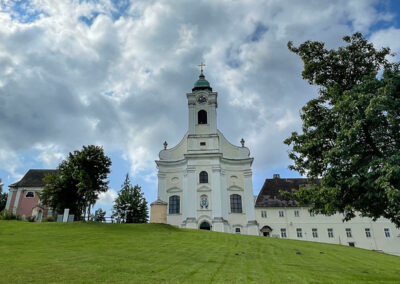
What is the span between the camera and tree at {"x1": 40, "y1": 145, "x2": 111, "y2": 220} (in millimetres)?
31688

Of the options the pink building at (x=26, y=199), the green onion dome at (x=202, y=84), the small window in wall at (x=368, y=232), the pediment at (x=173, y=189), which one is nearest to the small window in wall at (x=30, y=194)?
the pink building at (x=26, y=199)

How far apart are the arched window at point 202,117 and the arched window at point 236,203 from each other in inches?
484

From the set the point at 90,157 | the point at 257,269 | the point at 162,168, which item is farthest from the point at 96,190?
the point at 257,269

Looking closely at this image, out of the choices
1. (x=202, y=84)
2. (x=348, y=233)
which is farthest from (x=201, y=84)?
(x=348, y=233)

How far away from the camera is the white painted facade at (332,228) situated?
4303cm

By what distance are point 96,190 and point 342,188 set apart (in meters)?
26.3

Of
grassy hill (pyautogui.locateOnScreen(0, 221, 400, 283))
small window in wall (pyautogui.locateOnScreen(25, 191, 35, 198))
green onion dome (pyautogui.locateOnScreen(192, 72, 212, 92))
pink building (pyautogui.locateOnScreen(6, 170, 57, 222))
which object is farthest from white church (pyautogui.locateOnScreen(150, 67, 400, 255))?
grassy hill (pyautogui.locateOnScreen(0, 221, 400, 283))

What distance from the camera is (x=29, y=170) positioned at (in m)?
53.6

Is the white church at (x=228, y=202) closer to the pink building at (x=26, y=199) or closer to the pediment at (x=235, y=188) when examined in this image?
the pediment at (x=235, y=188)

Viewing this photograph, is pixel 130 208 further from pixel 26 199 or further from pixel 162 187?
pixel 26 199

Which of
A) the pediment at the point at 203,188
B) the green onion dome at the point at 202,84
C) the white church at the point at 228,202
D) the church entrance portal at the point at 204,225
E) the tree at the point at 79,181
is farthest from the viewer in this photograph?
the green onion dome at the point at 202,84

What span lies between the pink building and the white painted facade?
3355 centimetres

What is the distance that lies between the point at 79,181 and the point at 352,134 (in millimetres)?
28591

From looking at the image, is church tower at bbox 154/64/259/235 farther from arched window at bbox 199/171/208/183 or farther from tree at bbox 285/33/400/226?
tree at bbox 285/33/400/226
